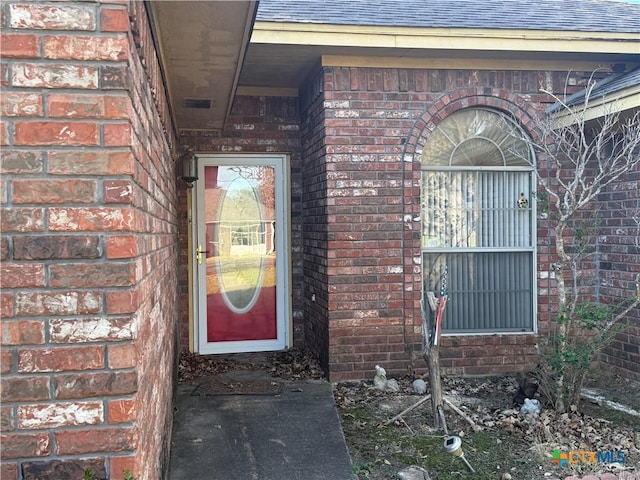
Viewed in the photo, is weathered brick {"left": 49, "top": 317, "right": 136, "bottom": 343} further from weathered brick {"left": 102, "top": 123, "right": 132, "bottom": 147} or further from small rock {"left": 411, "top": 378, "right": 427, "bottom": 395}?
small rock {"left": 411, "top": 378, "right": 427, "bottom": 395}

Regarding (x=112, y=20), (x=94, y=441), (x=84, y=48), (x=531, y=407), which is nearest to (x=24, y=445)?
(x=94, y=441)

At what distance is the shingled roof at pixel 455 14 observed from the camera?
17.0 feet

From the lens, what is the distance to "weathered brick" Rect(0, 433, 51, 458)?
5.66 ft

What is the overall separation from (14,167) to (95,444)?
897 millimetres

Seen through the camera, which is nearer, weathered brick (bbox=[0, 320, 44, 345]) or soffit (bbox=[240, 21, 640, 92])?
weathered brick (bbox=[0, 320, 44, 345])

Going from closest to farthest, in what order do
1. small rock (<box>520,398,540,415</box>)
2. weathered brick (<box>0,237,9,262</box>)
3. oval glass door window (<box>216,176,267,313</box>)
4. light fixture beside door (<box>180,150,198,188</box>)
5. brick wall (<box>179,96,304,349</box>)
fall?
weathered brick (<box>0,237,9,262</box>), small rock (<box>520,398,540,415</box>), light fixture beside door (<box>180,150,198,188</box>), brick wall (<box>179,96,304,349</box>), oval glass door window (<box>216,176,267,313</box>)

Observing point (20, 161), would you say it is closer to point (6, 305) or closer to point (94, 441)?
point (6, 305)

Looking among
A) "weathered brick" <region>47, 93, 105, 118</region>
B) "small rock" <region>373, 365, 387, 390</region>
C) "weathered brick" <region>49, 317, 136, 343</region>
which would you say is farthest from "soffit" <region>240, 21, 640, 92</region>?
"weathered brick" <region>49, 317, 136, 343</region>

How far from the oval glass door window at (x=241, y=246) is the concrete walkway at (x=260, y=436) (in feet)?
5.24

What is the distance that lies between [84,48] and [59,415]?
1.15 metres

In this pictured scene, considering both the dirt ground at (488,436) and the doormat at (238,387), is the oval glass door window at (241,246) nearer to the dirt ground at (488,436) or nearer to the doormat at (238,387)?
the doormat at (238,387)

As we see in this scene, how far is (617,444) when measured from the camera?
3.90 m

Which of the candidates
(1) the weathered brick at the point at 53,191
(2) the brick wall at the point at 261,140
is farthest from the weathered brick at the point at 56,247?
(2) the brick wall at the point at 261,140

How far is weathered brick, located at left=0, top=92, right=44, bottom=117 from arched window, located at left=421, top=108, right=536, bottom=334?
4329mm
